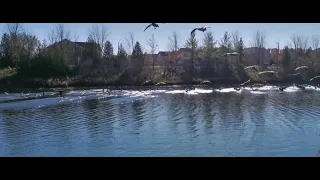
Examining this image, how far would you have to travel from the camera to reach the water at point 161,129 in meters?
10.5

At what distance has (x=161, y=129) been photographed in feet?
43.7

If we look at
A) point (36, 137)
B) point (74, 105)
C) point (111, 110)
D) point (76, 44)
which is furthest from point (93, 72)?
point (36, 137)

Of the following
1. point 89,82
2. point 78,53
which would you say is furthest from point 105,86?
point 78,53

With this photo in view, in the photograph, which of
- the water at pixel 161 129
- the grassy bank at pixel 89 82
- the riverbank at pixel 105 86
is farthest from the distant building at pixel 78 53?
the water at pixel 161 129

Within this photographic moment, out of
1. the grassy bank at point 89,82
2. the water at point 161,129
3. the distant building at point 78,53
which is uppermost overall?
the distant building at point 78,53

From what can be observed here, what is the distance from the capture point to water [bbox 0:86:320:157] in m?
10.5

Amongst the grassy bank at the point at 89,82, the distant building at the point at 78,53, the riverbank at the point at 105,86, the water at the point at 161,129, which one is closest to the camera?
the water at the point at 161,129

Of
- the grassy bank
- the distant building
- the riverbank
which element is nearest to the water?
the riverbank

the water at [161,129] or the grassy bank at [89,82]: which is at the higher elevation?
the grassy bank at [89,82]

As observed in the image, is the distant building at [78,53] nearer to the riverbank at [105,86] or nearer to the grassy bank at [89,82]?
the grassy bank at [89,82]

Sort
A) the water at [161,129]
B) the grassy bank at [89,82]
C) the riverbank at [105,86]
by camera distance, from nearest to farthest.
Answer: the water at [161,129], the riverbank at [105,86], the grassy bank at [89,82]

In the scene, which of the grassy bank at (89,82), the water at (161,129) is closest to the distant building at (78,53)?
the grassy bank at (89,82)

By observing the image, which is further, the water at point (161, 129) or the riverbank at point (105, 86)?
the riverbank at point (105, 86)

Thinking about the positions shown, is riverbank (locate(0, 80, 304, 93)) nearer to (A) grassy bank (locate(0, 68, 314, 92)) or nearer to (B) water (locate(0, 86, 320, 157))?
(A) grassy bank (locate(0, 68, 314, 92))
